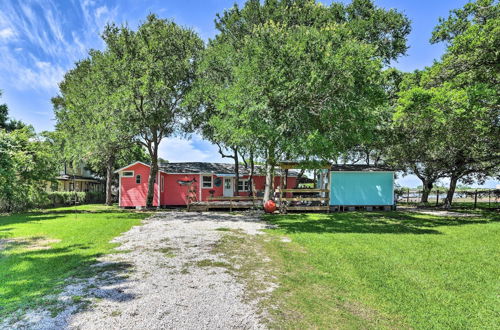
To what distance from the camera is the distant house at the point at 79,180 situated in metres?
30.5

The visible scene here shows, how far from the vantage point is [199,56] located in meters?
18.9

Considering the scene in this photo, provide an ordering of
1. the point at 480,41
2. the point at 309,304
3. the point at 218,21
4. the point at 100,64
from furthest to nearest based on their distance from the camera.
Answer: the point at 218,21 → the point at 100,64 → the point at 480,41 → the point at 309,304

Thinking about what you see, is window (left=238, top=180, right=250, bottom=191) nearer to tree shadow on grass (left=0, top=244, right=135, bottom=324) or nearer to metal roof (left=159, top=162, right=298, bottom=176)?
metal roof (left=159, top=162, right=298, bottom=176)

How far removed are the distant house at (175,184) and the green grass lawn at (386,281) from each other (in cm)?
1523

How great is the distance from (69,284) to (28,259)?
2667 millimetres

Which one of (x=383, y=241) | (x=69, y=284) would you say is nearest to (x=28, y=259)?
(x=69, y=284)

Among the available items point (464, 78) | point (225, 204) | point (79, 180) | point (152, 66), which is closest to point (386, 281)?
point (464, 78)

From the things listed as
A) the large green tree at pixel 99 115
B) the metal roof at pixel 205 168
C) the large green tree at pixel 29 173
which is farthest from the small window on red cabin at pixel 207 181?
the large green tree at pixel 29 173

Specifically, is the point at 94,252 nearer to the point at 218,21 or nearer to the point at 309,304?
the point at 309,304

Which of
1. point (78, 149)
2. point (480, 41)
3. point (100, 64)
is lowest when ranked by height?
point (78, 149)

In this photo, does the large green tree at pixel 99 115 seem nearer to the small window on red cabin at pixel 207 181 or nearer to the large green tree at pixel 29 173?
the large green tree at pixel 29 173

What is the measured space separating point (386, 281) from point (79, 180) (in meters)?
35.0

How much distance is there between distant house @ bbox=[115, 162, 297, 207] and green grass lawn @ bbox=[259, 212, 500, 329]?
1523 cm

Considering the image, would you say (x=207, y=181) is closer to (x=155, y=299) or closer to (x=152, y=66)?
(x=152, y=66)
